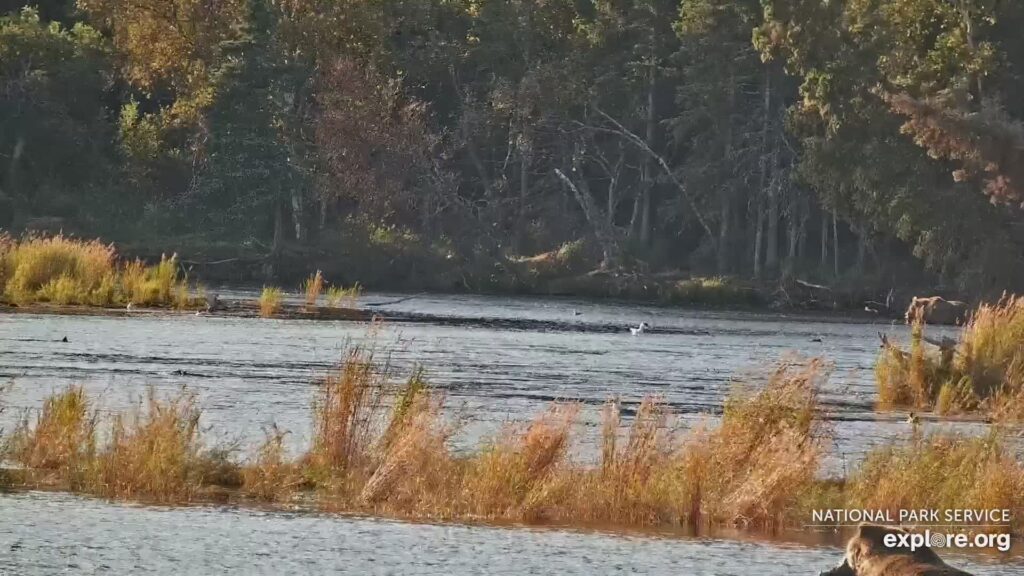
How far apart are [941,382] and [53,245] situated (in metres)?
24.1

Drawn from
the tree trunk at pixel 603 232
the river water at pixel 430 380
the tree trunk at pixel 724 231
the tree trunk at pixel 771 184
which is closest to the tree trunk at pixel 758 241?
the tree trunk at pixel 771 184

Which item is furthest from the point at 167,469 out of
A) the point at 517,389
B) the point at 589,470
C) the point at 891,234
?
the point at 891,234

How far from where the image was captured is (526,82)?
246 ft

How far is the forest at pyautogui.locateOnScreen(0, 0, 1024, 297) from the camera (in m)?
67.9

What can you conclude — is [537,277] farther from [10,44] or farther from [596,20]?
[10,44]

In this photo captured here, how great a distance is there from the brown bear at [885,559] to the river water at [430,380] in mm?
2072

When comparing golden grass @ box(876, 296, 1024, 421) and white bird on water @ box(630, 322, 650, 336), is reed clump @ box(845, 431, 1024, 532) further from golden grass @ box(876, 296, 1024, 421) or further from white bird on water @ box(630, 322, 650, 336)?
white bird on water @ box(630, 322, 650, 336)

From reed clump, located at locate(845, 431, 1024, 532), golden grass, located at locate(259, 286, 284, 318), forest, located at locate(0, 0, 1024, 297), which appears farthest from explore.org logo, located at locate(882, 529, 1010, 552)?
forest, located at locate(0, 0, 1024, 297)

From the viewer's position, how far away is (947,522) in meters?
16.2

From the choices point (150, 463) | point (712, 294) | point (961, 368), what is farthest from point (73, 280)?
point (712, 294)

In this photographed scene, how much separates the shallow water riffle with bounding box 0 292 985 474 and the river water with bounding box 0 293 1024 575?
0.06 meters

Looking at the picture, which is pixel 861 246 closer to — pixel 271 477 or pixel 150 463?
pixel 271 477

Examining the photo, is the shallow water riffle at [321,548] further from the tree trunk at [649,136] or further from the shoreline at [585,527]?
the tree trunk at [649,136]

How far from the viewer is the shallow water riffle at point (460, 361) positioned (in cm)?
2378
